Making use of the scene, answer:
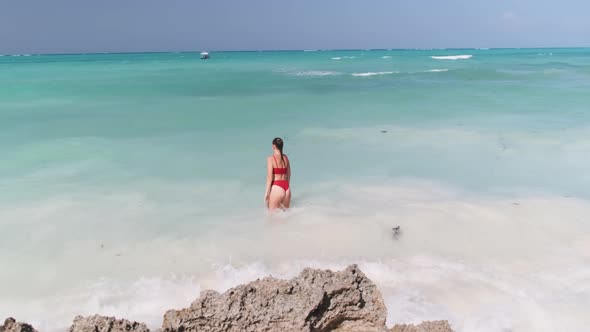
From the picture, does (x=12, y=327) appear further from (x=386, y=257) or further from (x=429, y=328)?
(x=386, y=257)

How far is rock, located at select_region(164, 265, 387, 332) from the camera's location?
8.03 ft

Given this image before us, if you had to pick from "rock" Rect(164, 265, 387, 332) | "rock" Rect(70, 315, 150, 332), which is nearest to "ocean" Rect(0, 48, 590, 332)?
"rock" Rect(164, 265, 387, 332)

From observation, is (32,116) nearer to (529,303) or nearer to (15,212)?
(15,212)

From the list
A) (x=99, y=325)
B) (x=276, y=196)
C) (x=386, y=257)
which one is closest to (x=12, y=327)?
(x=99, y=325)

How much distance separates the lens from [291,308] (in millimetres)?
2457

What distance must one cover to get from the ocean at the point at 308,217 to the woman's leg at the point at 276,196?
17 cm

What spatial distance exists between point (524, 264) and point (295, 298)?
9.09ft

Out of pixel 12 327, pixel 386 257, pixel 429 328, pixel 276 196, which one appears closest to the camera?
pixel 12 327

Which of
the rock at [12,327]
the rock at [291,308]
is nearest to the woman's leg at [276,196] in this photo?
the rock at [291,308]

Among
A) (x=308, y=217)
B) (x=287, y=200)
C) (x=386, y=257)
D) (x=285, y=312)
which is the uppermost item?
(x=285, y=312)

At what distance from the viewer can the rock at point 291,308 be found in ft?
8.03

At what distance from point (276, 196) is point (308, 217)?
0.45 meters

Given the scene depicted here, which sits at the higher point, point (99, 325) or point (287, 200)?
point (99, 325)

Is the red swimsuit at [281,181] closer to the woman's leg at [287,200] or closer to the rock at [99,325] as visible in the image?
the woman's leg at [287,200]
